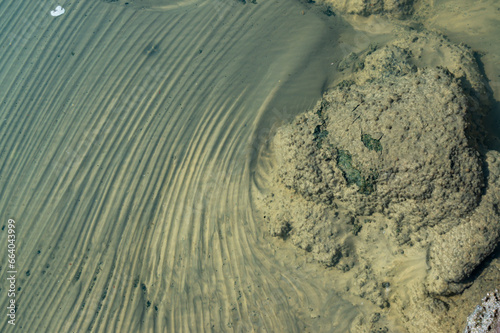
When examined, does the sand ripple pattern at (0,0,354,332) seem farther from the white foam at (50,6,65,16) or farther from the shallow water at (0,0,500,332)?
the white foam at (50,6,65,16)

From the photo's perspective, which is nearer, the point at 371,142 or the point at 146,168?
the point at 371,142

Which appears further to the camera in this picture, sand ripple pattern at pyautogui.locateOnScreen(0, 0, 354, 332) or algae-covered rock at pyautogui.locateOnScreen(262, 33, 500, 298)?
sand ripple pattern at pyautogui.locateOnScreen(0, 0, 354, 332)

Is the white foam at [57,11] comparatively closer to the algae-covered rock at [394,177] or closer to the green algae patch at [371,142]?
the algae-covered rock at [394,177]

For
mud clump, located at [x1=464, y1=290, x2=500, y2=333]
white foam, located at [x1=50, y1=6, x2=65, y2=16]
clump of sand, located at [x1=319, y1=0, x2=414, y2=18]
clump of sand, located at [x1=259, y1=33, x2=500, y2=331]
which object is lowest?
mud clump, located at [x1=464, y1=290, x2=500, y2=333]

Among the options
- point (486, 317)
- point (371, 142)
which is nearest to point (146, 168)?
point (371, 142)

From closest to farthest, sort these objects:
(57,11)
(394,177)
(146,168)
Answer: (394,177)
(146,168)
(57,11)

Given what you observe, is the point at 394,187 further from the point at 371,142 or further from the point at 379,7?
the point at 379,7

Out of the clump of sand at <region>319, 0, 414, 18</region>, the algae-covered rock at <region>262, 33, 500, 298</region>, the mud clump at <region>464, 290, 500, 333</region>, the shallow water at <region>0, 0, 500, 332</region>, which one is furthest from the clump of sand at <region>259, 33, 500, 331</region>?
the clump of sand at <region>319, 0, 414, 18</region>

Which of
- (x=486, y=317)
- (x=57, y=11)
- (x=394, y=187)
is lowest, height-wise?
(x=486, y=317)
